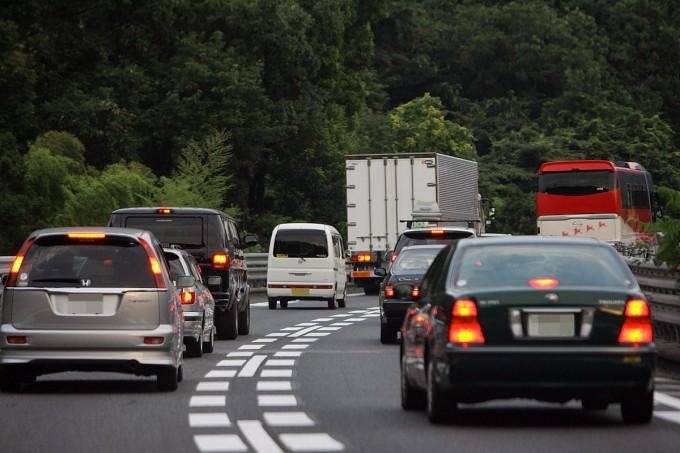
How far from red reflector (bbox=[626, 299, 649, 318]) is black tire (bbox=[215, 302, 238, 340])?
1430cm

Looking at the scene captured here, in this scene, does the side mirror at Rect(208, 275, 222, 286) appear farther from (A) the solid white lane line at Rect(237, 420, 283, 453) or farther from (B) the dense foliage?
(B) the dense foliage

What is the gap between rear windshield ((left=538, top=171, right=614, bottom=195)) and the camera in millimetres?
53438

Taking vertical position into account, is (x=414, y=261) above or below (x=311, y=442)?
above

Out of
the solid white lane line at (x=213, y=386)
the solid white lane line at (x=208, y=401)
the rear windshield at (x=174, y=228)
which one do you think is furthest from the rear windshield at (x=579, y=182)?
the solid white lane line at (x=208, y=401)

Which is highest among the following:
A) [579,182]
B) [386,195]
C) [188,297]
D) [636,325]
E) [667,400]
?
[579,182]

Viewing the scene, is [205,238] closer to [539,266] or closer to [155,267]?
[155,267]

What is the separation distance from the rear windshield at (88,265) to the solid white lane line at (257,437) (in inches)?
125

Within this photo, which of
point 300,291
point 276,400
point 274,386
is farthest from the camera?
point 300,291

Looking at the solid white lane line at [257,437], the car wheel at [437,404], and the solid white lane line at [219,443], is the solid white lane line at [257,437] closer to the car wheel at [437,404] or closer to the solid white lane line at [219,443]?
the solid white lane line at [219,443]

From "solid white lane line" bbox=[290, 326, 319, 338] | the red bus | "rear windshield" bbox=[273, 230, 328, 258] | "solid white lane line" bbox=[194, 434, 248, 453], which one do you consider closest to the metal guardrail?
"solid white lane line" bbox=[290, 326, 319, 338]

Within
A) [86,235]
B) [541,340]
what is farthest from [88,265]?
[541,340]

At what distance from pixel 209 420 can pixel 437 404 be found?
189 cm

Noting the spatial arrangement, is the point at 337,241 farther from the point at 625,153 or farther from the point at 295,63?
the point at 625,153

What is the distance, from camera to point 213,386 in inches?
701
